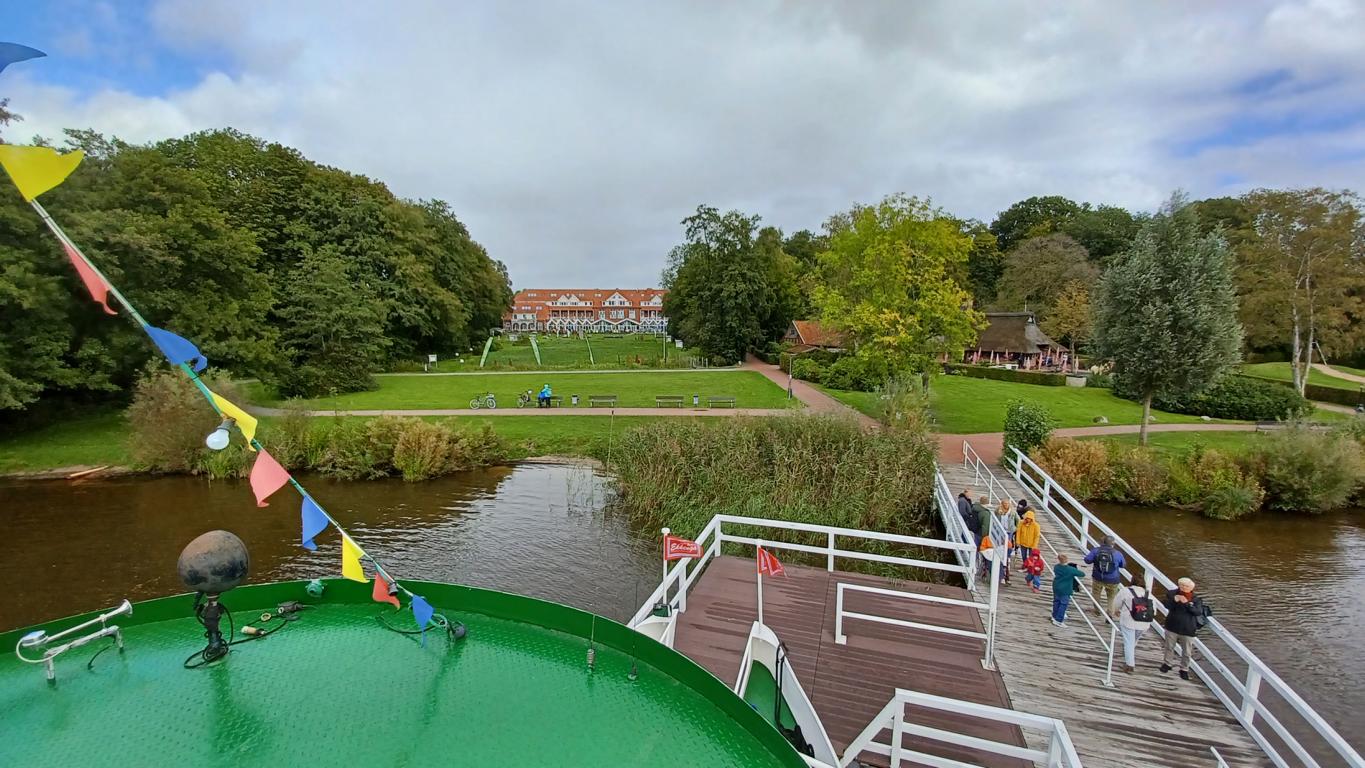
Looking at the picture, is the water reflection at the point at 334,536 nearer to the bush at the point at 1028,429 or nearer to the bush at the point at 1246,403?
the bush at the point at 1028,429

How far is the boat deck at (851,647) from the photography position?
6.79 m

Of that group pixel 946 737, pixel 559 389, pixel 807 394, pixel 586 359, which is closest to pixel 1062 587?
pixel 946 737

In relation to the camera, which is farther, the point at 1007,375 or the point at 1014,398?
the point at 1007,375

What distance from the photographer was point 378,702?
435 centimetres

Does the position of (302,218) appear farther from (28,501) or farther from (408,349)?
(28,501)

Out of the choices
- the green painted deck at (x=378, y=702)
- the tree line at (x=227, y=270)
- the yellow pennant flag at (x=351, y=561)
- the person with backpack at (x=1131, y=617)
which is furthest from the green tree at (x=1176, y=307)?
the tree line at (x=227, y=270)

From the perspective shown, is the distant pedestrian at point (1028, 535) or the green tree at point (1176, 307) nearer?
the distant pedestrian at point (1028, 535)

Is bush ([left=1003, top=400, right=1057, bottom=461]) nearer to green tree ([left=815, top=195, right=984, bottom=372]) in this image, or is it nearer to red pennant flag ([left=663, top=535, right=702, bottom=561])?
green tree ([left=815, top=195, right=984, bottom=372])

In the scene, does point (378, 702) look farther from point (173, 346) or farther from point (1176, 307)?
point (1176, 307)

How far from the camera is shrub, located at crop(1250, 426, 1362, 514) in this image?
A: 59.1 ft

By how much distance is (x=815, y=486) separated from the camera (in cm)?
1559

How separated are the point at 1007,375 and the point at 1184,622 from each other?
131 ft

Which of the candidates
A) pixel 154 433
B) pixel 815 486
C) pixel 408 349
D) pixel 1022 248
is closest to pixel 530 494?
pixel 815 486

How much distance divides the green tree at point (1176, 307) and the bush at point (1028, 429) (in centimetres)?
390
